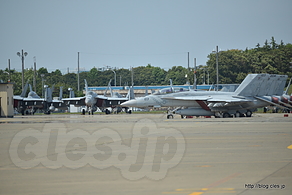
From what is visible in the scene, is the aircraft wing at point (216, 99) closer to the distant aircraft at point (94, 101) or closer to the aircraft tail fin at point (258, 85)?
the aircraft tail fin at point (258, 85)

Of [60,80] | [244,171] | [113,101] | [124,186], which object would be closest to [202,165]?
[244,171]

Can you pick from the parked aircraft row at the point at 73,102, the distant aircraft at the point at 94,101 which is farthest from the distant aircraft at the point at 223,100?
the parked aircraft row at the point at 73,102

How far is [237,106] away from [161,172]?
2959 cm

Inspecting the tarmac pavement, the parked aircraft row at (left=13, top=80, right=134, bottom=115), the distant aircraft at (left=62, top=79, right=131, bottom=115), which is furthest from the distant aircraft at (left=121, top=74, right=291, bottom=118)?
the tarmac pavement

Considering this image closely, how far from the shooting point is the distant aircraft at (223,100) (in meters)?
35.9

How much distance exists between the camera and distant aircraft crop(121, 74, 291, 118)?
35.9 meters

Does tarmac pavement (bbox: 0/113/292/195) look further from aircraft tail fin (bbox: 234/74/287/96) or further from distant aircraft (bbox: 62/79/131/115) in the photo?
distant aircraft (bbox: 62/79/131/115)

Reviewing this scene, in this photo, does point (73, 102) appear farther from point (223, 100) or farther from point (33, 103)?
point (223, 100)

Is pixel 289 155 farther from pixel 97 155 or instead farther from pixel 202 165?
pixel 97 155

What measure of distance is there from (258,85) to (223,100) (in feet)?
15.3

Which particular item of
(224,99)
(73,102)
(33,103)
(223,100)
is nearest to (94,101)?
(73,102)

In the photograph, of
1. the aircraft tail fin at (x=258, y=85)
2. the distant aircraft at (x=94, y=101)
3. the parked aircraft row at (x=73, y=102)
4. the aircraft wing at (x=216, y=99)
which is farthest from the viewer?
the parked aircraft row at (x=73, y=102)

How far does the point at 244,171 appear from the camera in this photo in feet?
28.4

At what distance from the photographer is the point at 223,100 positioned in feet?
116
